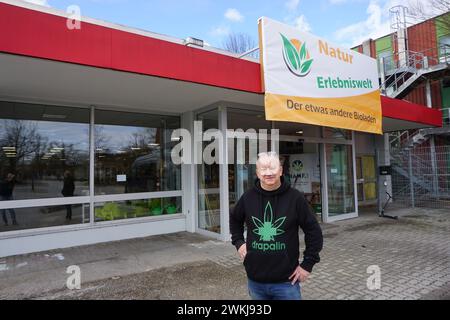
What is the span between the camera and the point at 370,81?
8297 millimetres

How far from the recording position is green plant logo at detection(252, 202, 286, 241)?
240 cm

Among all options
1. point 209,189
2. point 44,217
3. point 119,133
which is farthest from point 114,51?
point 209,189

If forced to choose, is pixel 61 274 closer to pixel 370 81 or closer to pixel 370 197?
pixel 370 81

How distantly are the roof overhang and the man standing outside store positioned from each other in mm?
3049

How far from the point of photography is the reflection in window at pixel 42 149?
A: 6355mm

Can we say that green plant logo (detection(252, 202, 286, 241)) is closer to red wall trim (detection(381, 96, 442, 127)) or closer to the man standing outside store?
the man standing outside store

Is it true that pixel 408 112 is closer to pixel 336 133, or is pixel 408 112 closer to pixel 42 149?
pixel 336 133

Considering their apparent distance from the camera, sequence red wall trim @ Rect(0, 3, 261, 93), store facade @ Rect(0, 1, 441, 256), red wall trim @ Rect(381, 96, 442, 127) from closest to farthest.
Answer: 1. red wall trim @ Rect(0, 3, 261, 93)
2. store facade @ Rect(0, 1, 441, 256)
3. red wall trim @ Rect(381, 96, 442, 127)

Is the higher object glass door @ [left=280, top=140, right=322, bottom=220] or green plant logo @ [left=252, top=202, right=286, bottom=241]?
glass door @ [left=280, top=140, right=322, bottom=220]

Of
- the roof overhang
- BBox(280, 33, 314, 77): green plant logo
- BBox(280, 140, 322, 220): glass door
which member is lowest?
BBox(280, 140, 322, 220): glass door

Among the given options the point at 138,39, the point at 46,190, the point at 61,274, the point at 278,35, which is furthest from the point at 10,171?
the point at 278,35

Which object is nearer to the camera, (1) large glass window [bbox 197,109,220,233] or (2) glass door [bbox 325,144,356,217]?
(1) large glass window [bbox 197,109,220,233]

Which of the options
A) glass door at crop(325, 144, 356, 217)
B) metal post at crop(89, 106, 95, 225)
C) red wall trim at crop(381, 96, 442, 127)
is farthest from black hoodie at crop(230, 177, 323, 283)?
red wall trim at crop(381, 96, 442, 127)
